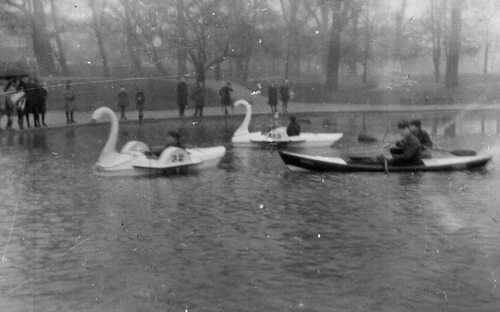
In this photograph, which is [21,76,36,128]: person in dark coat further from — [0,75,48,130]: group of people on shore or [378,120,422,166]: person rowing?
[378,120,422,166]: person rowing

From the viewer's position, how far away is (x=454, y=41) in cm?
5666

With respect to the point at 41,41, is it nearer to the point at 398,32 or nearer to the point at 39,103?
the point at 39,103

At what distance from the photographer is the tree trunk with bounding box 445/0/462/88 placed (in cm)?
5510

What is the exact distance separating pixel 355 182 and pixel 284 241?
5.85 meters

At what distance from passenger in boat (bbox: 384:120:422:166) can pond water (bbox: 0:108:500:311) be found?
18.0 inches

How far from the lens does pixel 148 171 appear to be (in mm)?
16844

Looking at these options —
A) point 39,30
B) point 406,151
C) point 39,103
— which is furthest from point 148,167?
point 39,30

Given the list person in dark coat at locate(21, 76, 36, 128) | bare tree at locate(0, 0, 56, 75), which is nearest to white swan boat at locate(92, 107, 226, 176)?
person in dark coat at locate(21, 76, 36, 128)

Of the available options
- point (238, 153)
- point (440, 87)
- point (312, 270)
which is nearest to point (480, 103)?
point (440, 87)

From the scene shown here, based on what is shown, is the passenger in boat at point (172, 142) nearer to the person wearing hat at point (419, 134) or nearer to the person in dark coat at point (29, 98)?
the person wearing hat at point (419, 134)

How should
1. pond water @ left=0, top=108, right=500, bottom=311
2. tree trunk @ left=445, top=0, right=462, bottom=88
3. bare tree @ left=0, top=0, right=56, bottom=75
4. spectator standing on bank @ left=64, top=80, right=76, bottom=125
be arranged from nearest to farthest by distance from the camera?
pond water @ left=0, top=108, right=500, bottom=311 < spectator standing on bank @ left=64, top=80, right=76, bottom=125 < bare tree @ left=0, top=0, right=56, bottom=75 < tree trunk @ left=445, top=0, right=462, bottom=88

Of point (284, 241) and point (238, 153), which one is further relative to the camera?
point (238, 153)

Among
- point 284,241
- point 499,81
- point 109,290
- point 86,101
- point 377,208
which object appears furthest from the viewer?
point 499,81

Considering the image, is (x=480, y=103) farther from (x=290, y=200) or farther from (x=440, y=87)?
(x=290, y=200)
